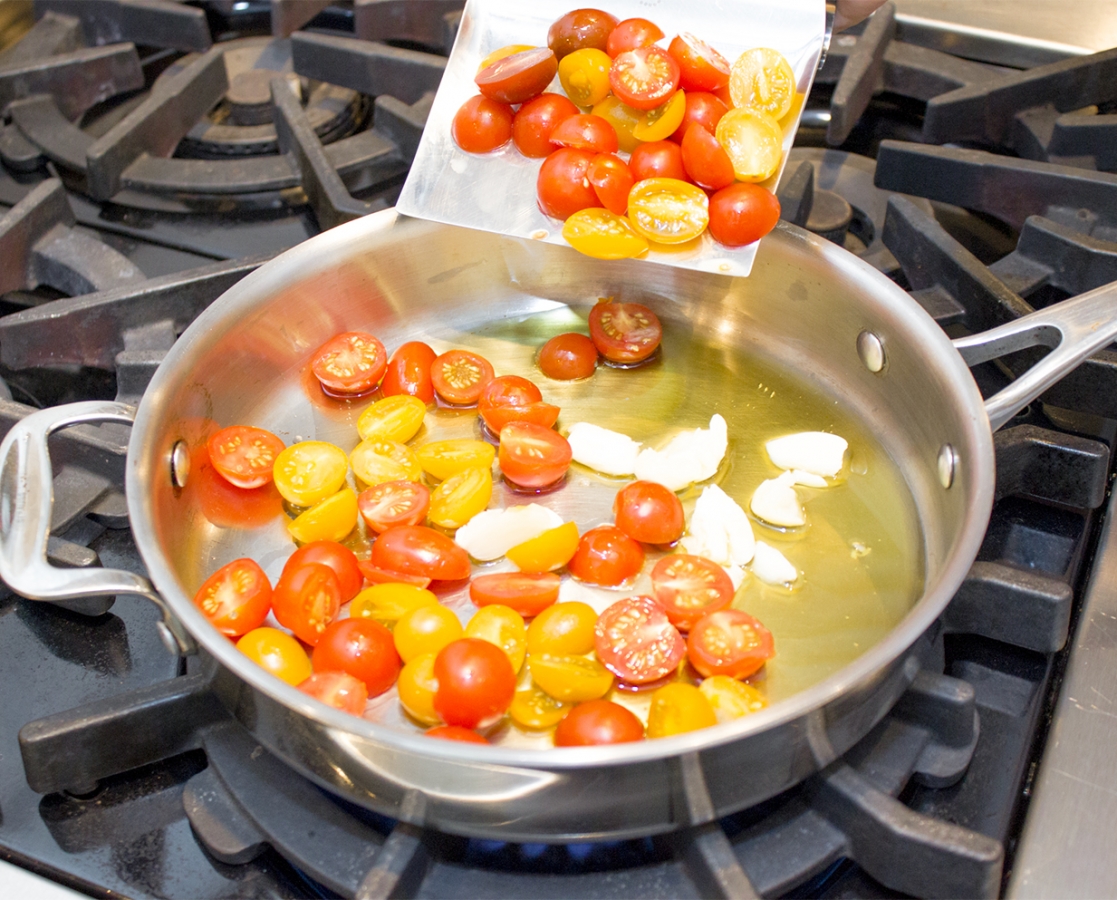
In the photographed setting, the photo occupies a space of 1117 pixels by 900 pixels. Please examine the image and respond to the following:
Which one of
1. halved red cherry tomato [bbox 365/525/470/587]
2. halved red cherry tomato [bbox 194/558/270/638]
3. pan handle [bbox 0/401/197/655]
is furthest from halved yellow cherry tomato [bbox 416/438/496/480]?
pan handle [bbox 0/401/197/655]

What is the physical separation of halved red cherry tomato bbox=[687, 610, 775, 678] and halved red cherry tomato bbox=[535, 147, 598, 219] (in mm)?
503

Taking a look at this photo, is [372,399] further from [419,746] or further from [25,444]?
[419,746]

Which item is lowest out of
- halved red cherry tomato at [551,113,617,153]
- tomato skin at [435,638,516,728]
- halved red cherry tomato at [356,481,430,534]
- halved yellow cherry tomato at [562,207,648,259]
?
halved red cherry tomato at [356,481,430,534]

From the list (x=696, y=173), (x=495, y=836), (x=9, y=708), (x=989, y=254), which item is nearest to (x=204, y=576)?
(x=9, y=708)

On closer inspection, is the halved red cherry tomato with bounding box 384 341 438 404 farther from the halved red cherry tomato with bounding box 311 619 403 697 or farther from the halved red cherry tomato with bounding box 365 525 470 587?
the halved red cherry tomato with bounding box 311 619 403 697

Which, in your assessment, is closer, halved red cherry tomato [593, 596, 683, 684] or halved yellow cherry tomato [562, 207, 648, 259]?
halved red cherry tomato [593, 596, 683, 684]

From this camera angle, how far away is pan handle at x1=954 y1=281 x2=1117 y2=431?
2.96ft

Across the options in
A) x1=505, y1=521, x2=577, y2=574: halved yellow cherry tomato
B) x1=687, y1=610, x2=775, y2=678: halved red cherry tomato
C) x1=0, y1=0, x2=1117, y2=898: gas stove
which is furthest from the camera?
x1=505, y1=521, x2=577, y2=574: halved yellow cherry tomato

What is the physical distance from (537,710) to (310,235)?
776 mm

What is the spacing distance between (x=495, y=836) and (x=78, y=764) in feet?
1.14

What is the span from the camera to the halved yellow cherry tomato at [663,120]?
1134 millimetres

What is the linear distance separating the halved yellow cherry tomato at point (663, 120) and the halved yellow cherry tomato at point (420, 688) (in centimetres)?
65

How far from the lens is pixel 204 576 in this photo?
1.03m

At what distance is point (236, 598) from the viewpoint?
A: 0.93 metres
